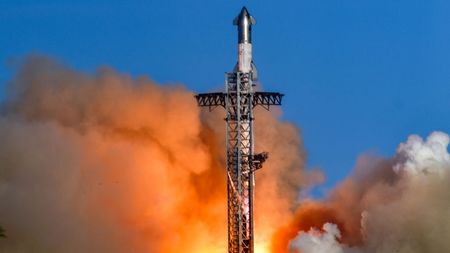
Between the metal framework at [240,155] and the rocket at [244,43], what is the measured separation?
45 centimetres

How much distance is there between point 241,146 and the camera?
4541cm

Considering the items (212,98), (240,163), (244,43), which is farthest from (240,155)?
(244,43)

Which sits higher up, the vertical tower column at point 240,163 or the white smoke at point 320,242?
the vertical tower column at point 240,163

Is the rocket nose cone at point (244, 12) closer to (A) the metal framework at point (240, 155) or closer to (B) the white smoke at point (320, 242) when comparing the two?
(A) the metal framework at point (240, 155)

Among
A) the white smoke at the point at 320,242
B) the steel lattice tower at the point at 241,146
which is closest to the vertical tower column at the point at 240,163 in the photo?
the steel lattice tower at the point at 241,146

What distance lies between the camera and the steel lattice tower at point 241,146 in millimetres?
45156

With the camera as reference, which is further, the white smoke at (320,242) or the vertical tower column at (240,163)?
the white smoke at (320,242)

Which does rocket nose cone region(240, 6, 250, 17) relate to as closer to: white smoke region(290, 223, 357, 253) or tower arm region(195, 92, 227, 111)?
tower arm region(195, 92, 227, 111)

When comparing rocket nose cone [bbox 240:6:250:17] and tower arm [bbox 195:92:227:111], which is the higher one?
rocket nose cone [bbox 240:6:250:17]

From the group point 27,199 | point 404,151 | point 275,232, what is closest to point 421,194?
point 404,151

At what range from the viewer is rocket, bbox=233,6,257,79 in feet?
150

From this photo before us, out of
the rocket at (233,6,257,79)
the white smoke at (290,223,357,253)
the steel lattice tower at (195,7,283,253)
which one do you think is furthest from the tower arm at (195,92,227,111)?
the white smoke at (290,223,357,253)

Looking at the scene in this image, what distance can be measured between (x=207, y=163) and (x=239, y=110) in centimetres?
451

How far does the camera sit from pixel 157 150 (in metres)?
48.5
